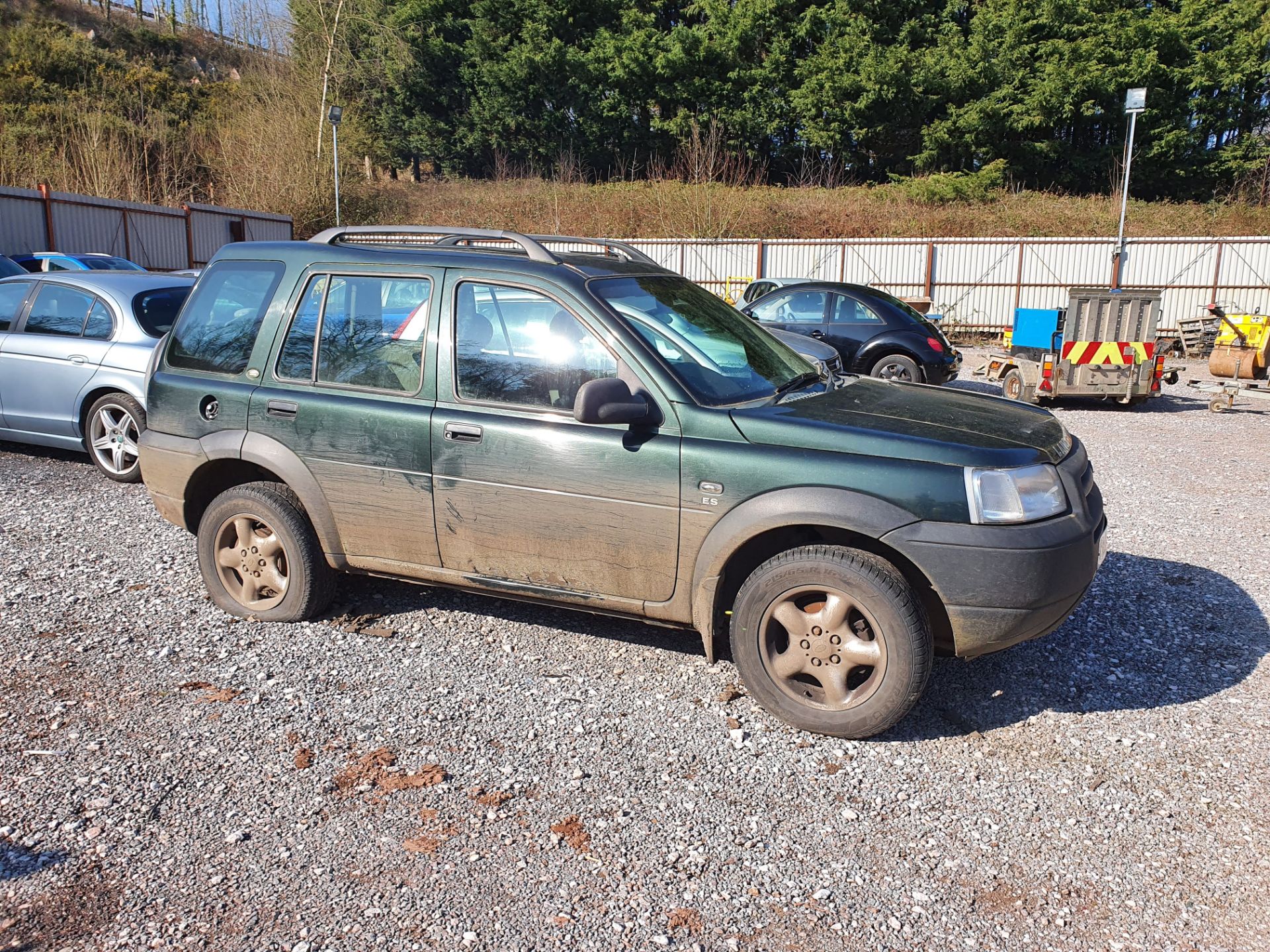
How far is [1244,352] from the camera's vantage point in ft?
46.7

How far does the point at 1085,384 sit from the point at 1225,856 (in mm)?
10672

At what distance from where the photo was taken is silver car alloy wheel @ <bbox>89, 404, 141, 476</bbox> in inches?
309

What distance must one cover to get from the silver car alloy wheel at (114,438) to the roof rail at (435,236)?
12.5 ft

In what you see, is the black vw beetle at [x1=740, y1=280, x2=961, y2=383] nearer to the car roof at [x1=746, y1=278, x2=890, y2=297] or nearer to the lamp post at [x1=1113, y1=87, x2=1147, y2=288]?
the car roof at [x1=746, y1=278, x2=890, y2=297]

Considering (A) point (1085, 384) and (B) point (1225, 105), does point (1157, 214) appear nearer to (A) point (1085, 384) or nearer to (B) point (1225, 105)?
(B) point (1225, 105)

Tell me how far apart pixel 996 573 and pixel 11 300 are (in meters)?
8.54

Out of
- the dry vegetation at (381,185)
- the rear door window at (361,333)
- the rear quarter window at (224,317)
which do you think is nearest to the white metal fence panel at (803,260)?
the dry vegetation at (381,185)

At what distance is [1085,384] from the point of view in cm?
1266

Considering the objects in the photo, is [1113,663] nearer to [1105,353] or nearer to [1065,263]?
[1105,353]

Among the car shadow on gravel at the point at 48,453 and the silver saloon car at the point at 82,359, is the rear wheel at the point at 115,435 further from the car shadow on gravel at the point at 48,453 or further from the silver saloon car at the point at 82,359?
the car shadow on gravel at the point at 48,453

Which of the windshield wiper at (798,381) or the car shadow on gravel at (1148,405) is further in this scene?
the car shadow on gravel at (1148,405)

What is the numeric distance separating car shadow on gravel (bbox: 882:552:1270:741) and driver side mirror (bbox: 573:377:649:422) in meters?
1.68

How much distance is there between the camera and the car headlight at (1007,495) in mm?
3586

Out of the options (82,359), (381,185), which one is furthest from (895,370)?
(381,185)
